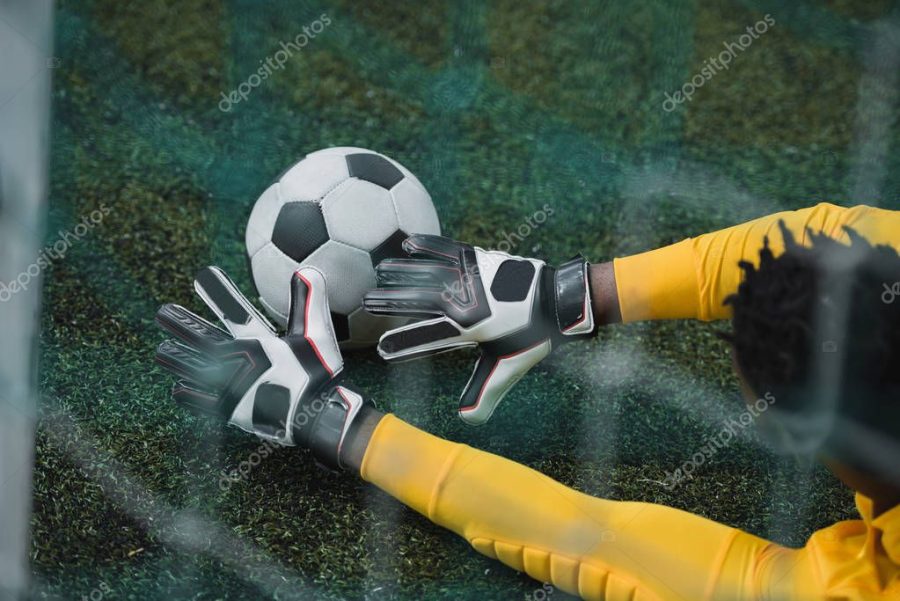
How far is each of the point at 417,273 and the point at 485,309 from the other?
0.46 ft

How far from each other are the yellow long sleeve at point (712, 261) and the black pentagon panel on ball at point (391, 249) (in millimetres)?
384

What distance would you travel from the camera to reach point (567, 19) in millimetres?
2592

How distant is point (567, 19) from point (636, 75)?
280 mm

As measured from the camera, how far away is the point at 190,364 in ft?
5.29

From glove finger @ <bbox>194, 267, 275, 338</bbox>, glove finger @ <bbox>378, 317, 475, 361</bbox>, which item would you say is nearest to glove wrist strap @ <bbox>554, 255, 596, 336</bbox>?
glove finger @ <bbox>378, 317, 475, 361</bbox>

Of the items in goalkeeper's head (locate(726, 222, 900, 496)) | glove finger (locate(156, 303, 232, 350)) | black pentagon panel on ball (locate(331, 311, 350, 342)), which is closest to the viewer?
goalkeeper's head (locate(726, 222, 900, 496))

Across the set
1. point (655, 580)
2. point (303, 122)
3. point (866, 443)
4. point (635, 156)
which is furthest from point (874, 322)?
point (303, 122)

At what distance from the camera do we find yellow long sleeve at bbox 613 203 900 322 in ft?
5.06

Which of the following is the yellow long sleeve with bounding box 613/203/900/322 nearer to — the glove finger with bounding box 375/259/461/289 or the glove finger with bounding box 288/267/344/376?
the glove finger with bounding box 375/259/461/289

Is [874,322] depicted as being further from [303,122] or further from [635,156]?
[303,122]

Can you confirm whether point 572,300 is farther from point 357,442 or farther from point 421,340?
point 357,442

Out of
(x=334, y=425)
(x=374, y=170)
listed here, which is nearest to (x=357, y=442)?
(x=334, y=425)

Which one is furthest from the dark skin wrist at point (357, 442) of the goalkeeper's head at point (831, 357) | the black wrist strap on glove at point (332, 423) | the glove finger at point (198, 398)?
the goalkeeper's head at point (831, 357)

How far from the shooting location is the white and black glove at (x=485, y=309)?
1635mm
